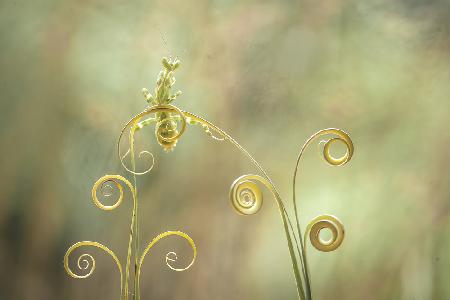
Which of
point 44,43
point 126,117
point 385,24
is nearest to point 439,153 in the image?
point 385,24

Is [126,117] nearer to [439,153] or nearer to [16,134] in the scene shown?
[16,134]

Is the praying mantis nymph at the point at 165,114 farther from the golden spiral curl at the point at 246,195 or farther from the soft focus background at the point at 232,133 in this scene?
the soft focus background at the point at 232,133

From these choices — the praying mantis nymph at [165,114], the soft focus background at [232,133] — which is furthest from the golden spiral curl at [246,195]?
the soft focus background at [232,133]

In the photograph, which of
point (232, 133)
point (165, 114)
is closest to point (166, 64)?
point (165, 114)

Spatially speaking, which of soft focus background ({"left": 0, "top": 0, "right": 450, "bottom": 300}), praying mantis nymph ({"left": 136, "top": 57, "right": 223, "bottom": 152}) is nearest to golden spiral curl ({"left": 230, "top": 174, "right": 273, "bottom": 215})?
praying mantis nymph ({"left": 136, "top": 57, "right": 223, "bottom": 152})

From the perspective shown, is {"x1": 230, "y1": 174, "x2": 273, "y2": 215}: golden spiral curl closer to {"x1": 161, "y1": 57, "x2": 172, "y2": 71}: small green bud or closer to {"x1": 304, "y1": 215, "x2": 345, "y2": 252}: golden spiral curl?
{"x1": 304, "y1": 215, "x2": 345, "y2": 252}: golden spiral curl

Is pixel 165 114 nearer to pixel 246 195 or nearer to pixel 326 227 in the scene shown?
pixel 246 195
